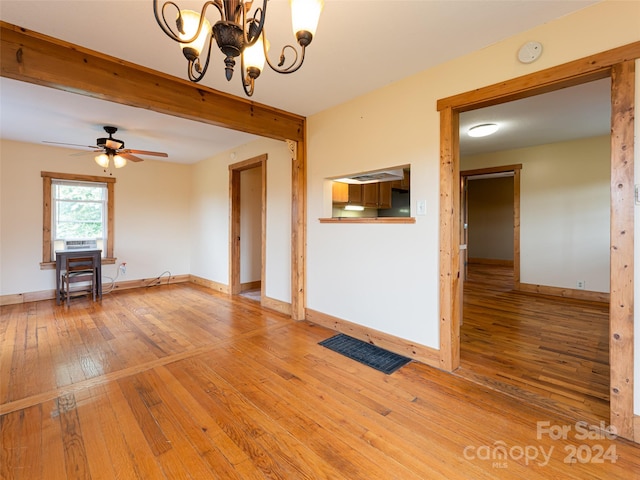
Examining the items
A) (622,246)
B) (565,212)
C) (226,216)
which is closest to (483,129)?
(565,212)

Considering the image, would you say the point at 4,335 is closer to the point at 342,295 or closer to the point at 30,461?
the point at 30,461

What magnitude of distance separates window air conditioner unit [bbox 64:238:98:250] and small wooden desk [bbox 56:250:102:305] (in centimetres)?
20

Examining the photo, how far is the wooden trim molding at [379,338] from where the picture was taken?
2.59m

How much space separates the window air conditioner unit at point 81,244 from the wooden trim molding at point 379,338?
4.22 metres

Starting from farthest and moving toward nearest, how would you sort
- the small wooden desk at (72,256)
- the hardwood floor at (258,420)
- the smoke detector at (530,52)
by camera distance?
the small wooden desk at (72,256)
the smoke detector at (530,52)
the hardwood floor at (258,420)

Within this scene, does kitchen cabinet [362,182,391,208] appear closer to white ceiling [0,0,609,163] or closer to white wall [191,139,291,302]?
white wall [191,139,291,302]

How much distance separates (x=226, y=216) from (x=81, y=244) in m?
2.51

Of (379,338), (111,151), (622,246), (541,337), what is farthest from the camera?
(111,151)

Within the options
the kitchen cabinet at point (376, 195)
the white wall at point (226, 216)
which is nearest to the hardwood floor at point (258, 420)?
the white wall at point (226, 216)

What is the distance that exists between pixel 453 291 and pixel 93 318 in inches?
171

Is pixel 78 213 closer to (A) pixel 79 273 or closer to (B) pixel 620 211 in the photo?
(A) pixel 79 273

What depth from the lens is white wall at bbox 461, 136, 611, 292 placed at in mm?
4504

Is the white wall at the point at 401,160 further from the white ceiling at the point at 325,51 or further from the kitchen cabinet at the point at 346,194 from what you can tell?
the kitchen cabinet at the point at 346,194

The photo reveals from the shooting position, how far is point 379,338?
2.97m
